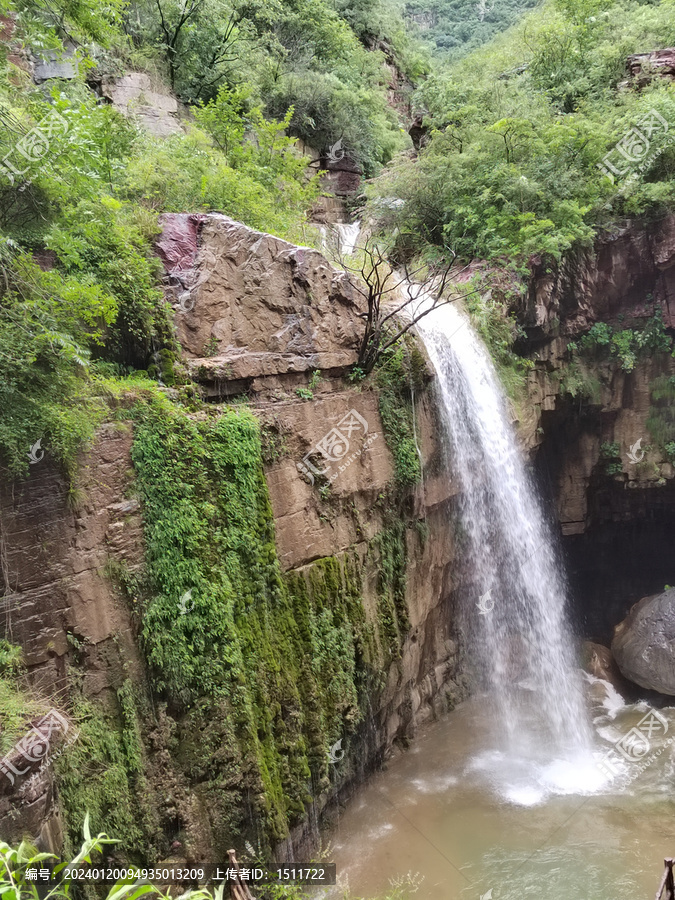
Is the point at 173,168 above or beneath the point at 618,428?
above

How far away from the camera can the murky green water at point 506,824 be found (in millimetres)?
6719

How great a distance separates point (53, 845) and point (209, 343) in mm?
4874

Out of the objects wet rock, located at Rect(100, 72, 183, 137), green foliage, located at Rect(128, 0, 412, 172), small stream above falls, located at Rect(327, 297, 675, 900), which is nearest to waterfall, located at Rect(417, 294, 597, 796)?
small stream above falls, located at Rect(327, 297, 675, 900)

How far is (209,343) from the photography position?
6.59m

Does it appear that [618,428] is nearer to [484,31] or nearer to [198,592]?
[198,592]

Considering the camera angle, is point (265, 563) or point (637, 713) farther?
point (637, 713)

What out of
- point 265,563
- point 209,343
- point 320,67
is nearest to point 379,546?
point 265,563

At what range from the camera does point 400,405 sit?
27.7 feet

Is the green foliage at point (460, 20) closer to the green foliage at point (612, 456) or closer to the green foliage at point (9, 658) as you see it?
the green foliage at point (612, 456)

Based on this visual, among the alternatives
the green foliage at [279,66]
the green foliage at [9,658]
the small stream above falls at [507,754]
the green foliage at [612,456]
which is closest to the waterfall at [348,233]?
the green foliage at [279,66]

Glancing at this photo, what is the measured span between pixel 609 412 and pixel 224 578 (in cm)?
1051

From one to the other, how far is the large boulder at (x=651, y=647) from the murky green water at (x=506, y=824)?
141 cm

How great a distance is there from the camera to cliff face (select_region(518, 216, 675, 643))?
11.7m

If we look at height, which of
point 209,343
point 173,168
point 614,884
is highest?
point 173,168
